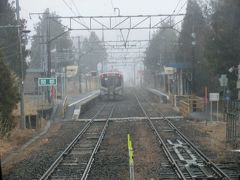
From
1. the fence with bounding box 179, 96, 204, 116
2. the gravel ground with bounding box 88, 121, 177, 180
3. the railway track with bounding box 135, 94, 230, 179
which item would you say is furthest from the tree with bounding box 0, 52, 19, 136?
the fence with bounding box 179, 96, 204, 116

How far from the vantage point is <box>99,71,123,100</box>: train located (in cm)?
5438

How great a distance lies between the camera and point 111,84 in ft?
179

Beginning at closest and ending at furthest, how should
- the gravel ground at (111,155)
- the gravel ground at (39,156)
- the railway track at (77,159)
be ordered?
the railway track at (77,159)
the gravel ground at (111,155)
the gravel ground at (39,156)

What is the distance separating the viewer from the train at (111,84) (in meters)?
54.4

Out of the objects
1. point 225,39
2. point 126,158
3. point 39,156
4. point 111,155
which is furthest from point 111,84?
point 126,158

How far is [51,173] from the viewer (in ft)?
42.6

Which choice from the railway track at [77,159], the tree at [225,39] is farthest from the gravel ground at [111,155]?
the tree at [225,39]

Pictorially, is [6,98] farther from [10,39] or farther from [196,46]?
[196,46]

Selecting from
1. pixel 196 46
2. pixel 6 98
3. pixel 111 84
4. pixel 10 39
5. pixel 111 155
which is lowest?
pixel 111 155

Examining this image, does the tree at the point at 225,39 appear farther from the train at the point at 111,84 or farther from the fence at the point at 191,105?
the train at the point at 111,84

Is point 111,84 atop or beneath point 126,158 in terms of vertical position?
atop

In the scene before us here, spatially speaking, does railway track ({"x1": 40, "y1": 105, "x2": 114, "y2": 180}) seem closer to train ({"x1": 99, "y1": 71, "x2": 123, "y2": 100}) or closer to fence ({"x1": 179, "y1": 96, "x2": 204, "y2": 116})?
fence ({"x1": 179, "y1": 96, "x2": 204, "y2": 116})

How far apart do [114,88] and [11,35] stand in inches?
756

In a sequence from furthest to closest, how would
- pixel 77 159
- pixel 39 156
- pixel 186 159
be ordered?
pixel 39 156, pixel 77 159, pixel 186 159
